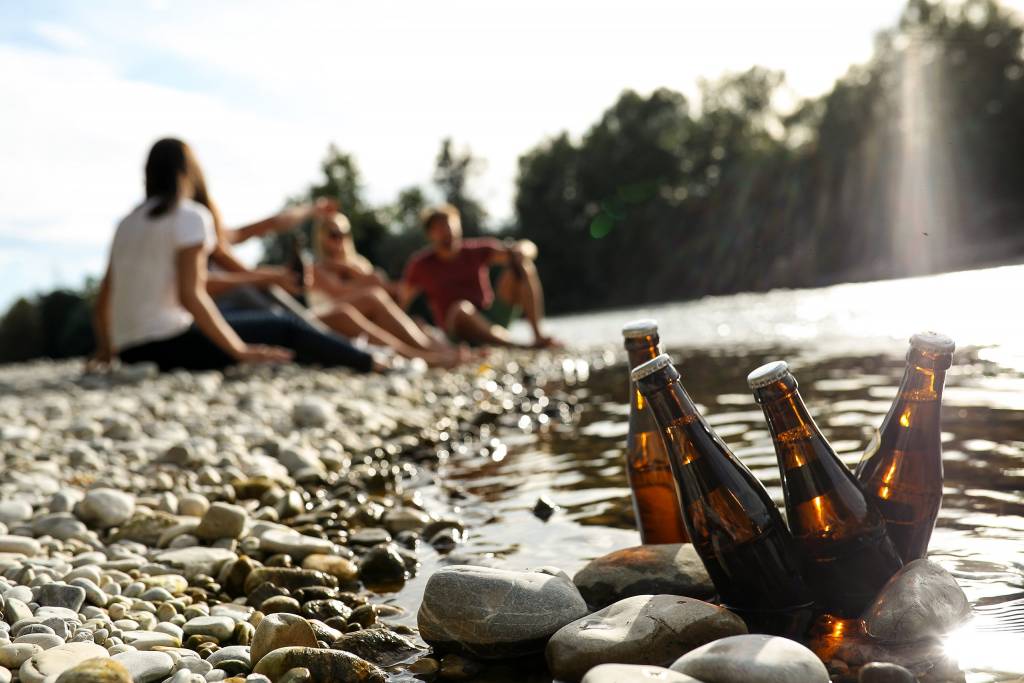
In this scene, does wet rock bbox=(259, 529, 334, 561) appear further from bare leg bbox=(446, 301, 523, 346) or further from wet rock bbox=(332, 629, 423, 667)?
bare leg bbox=(446, 301, 523, 346)

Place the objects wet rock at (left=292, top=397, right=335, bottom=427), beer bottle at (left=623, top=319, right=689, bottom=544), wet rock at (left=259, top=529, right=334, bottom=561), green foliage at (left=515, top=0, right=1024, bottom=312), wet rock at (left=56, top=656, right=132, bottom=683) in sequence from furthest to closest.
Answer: green foliage at (left=515, top=0, right=1024, bottom=312), wet rock at (left=292, top=397, right=335, bottom=427), wet rock at (left=259, top=529, right=334, bottom=561), beer bottle at (left=623, top=319, right=689, bottom=544), wet rock at (left=56, top=656, right=132, bottom=683)

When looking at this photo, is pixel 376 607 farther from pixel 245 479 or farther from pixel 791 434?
pixel 245 479

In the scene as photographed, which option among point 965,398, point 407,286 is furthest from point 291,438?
point 407,286

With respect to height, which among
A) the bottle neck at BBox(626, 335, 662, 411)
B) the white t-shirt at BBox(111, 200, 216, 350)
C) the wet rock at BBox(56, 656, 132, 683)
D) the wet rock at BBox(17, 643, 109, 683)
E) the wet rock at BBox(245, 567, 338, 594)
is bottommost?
the wet rock at BBox(245, 567, 338, 594)

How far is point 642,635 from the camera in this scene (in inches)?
74.5

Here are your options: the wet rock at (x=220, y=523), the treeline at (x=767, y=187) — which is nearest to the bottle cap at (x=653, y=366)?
the wet rock at (x=220, y=523)

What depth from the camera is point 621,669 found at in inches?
65.8

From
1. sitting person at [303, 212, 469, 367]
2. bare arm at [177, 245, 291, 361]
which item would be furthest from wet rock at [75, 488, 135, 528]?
sitting person at [303, 212, 469, 367]

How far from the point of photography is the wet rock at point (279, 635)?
2080 mm

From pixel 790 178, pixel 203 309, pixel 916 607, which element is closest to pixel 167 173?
pixel 203 309

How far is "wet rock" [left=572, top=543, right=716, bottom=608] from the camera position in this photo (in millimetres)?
2207

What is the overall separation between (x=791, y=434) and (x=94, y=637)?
1721mm

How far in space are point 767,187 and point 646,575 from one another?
47.5 meters

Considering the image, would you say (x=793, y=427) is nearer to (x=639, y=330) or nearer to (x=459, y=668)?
(x=639, y=330)
